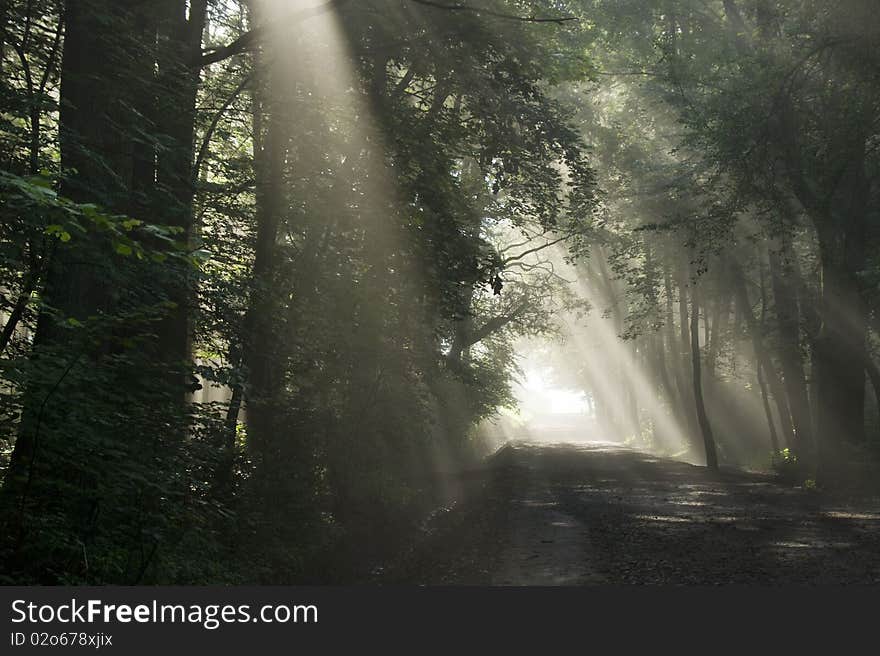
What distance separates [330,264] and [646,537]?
7915mm

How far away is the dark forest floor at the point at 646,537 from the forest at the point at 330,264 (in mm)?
132

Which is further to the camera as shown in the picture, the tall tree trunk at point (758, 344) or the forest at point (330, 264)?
the tall tree trunk at point (758, 344)

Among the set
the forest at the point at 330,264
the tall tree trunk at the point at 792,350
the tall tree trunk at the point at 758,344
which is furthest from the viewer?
the tall tree trunk at the point at 758,344

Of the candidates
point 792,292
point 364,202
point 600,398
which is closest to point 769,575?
point 364,202

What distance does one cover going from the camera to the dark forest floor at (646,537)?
10.6 metres

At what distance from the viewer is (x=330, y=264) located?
16.2 meters

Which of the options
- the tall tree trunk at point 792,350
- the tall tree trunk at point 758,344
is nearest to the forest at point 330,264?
the tall tree trunk at point 792,350

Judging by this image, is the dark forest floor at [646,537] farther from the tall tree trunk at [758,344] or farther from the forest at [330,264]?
the tall tree trunk at [758,344]

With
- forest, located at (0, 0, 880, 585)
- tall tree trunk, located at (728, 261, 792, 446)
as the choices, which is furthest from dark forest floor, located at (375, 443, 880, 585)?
tall tree trunk, located at (728, 261, 792, 446)

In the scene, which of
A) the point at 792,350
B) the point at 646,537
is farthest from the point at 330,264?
the point at 792,350

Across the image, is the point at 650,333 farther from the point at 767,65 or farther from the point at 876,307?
the point at 767,65

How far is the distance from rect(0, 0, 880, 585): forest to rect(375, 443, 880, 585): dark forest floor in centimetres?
13

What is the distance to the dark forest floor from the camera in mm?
10602

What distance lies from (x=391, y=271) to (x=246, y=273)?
13.4ft
